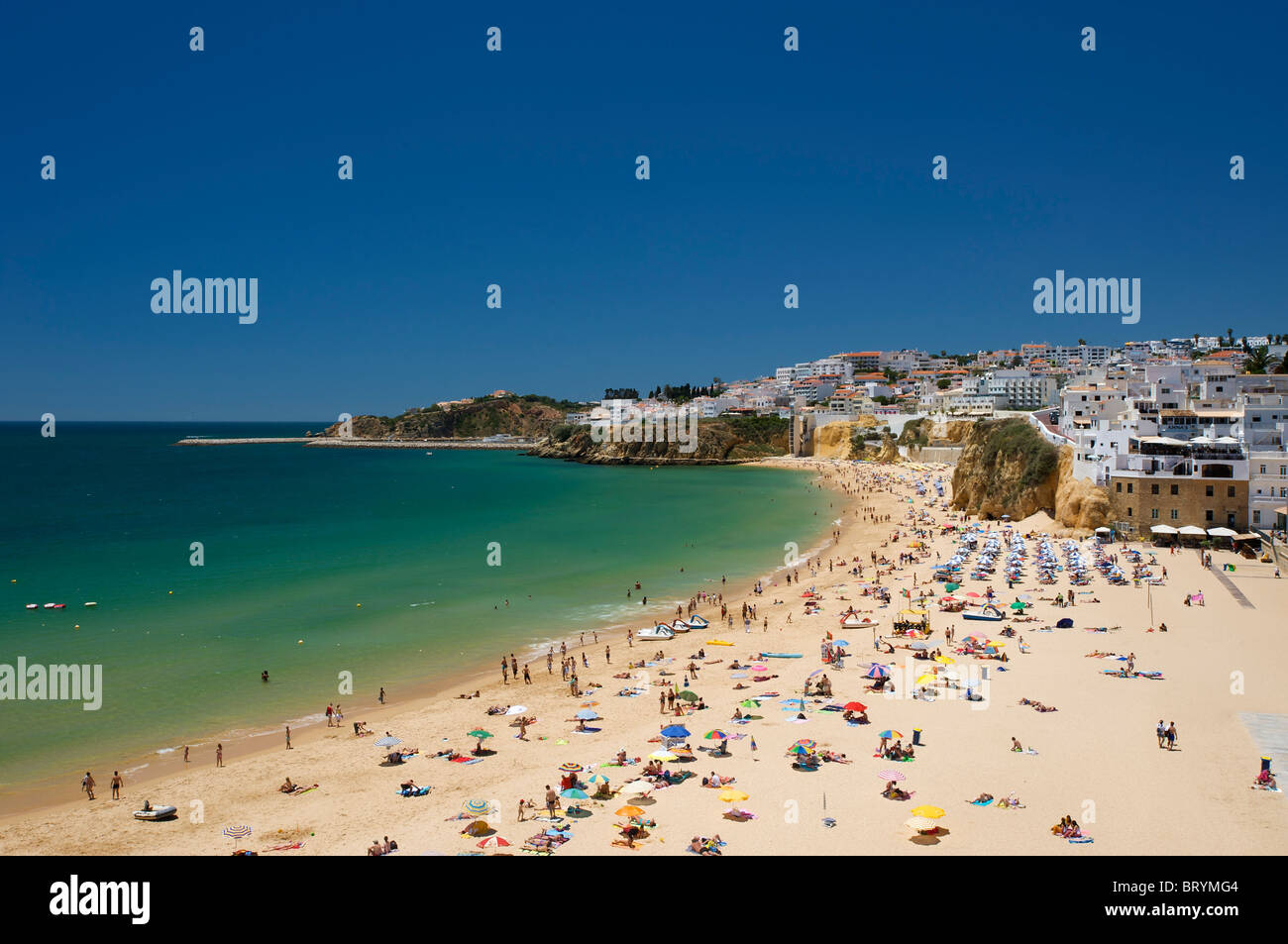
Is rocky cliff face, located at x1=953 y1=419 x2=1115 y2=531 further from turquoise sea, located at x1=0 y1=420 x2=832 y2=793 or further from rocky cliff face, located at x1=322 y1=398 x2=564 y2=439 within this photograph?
rocky cliff face, located at x1=322 y1=398 x2=564 y2=439

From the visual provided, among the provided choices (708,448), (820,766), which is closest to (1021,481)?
(820,766)

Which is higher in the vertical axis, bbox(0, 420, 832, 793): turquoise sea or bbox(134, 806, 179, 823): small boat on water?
Answer: bbox(0, 420, 832, 793): turquoise sea

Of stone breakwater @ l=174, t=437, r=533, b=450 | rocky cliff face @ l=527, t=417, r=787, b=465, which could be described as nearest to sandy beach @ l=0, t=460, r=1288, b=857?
rocky cliff face @ l=527, t=417, r=787, b=465

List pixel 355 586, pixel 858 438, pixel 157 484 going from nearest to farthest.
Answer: pixel 355 586
pixel 157 484
pixel 858 438

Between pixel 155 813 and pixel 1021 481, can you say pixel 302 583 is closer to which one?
pixel 155 813

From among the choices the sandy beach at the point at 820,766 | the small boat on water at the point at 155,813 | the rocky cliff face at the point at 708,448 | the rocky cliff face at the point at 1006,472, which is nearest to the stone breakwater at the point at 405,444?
the rocky cliff face at the point at 708,448
